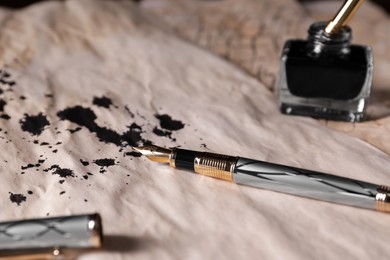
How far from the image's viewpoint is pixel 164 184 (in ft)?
1.96

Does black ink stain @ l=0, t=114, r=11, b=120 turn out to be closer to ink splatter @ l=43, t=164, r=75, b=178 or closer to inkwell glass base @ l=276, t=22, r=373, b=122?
ink splatter @ l=43, t=164, r=75, b=178

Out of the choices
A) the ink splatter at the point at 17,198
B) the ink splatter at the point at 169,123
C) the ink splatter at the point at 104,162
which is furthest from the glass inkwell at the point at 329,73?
the ink splatter at the point at 17,198

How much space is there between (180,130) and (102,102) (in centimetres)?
13

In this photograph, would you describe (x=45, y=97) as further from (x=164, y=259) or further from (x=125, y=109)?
(x=164, y=259)

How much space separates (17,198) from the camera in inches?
22.6

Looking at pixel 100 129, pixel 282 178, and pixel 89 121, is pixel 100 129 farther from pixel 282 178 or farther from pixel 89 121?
pixel 282 178

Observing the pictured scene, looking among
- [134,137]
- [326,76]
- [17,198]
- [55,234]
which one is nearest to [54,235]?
[55,234]

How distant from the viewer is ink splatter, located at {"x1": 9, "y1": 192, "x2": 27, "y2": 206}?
1.87ft

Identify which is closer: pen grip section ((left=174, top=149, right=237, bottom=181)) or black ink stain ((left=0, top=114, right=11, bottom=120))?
pen grip section ((left=174, top=149, right=237, bottom=181))

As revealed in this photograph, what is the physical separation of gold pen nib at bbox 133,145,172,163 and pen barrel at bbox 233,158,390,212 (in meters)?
0.08

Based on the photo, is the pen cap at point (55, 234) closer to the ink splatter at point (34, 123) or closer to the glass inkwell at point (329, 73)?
the ink splatter at point (34, 123)

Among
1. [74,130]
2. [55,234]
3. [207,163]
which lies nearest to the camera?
[55,234]

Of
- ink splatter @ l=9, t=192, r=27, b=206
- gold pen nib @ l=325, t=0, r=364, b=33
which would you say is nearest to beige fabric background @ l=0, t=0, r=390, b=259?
ink splatter @ l=9, t=192, r=27, b=206

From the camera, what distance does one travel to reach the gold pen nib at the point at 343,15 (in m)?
0.68
